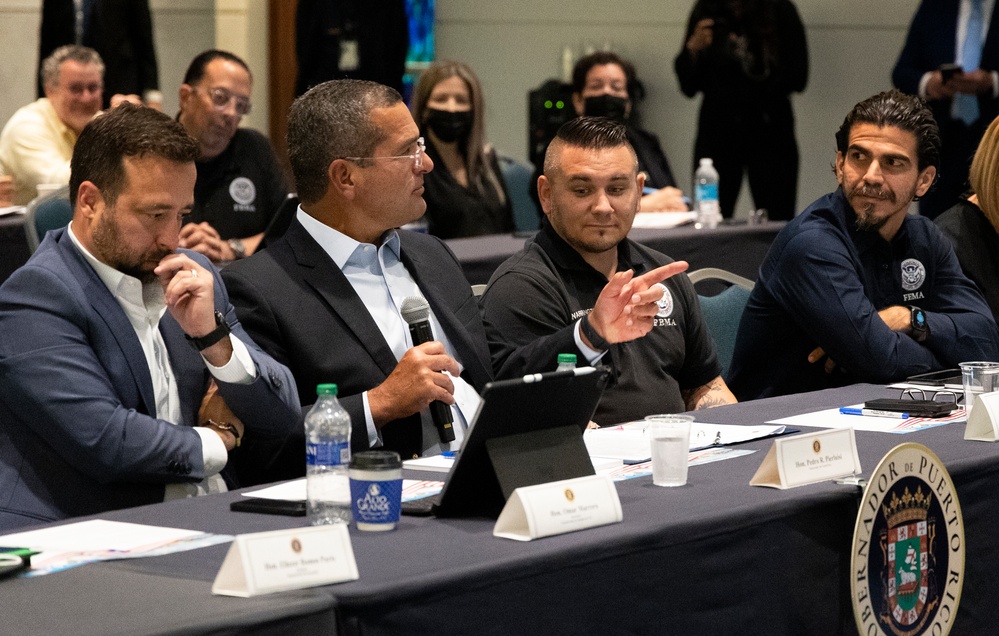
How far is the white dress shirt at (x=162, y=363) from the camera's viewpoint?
234 centimetres

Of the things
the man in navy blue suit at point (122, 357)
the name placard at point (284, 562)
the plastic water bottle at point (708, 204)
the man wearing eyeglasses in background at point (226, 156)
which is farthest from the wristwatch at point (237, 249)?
the name placard at point (284, 562)

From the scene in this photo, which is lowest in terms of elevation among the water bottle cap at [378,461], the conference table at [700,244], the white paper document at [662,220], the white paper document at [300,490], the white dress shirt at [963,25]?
the conference table at [700,244]

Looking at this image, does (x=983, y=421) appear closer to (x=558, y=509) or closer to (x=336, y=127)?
(x=558, y=509)

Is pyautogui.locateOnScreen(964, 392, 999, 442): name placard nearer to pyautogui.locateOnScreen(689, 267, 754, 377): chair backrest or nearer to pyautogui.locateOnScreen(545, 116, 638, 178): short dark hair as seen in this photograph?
pyautogui.locateOnScreen(545, 116, 638, 178): short dark hair

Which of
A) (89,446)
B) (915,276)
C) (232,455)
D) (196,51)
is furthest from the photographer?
(196,51)

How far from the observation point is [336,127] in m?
2.85

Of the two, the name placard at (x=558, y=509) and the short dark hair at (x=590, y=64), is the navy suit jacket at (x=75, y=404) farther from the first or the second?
the short dark hair at (x=590, y=64)

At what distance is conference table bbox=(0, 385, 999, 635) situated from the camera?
1.52 metres

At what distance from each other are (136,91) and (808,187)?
12.1 feet

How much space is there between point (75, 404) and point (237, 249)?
2.78 metres

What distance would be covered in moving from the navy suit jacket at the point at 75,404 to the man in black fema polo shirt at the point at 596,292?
0.75m

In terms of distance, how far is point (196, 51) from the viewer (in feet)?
28.0

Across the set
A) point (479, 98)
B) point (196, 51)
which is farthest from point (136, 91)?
point (479, 98)

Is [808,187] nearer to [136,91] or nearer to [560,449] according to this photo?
[136,91]
